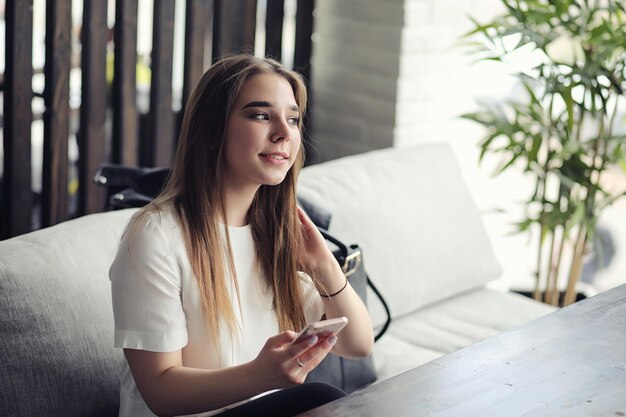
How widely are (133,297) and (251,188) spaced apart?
28cm

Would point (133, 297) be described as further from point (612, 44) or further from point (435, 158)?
point (612, 44)

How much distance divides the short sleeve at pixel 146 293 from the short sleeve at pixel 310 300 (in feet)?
0.94

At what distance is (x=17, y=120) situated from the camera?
235 cm

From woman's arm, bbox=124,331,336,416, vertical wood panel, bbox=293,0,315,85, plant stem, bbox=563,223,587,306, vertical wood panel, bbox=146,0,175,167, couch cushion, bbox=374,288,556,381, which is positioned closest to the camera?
woman's arm, bbox=124,331,336,416

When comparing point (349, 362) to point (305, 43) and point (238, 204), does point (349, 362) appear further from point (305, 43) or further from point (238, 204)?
point (305, 43)

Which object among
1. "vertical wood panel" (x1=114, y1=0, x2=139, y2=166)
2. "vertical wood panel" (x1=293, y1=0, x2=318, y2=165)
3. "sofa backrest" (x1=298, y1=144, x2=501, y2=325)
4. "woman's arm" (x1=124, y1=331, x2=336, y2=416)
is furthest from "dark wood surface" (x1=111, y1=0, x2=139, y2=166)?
"woman's arm" (x1=124, y1=331, x2=336, y2=416)

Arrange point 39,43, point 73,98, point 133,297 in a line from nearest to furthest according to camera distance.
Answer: point 133,297, point 73,98, point 39,43

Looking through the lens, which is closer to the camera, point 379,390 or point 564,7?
point 379,390

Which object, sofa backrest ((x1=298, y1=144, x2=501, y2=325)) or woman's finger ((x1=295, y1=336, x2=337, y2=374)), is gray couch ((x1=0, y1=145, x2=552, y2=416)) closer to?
sofa backrest ((x1=298, y1=144, x2=501, y2=325))

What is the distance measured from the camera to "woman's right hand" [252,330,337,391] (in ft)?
4.42

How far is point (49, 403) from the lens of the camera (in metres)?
1.66

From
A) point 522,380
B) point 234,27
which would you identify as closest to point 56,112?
point 234,27

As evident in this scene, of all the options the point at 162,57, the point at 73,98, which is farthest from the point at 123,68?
the point at 73,98

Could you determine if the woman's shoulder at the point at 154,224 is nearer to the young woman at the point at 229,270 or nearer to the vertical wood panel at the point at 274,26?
the young woman at the point at 229,270
